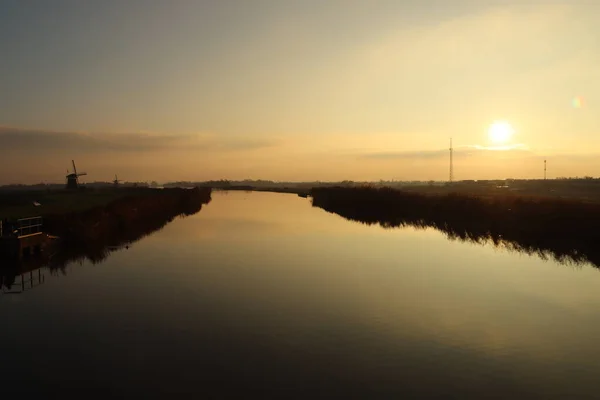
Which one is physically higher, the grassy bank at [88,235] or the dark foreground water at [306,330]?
the grassy bank at [88,235]

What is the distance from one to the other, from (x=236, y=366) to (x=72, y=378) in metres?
3.46

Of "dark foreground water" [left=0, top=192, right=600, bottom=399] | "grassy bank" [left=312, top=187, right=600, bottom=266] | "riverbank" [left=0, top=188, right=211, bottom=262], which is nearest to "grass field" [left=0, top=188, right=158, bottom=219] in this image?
"riverbank" [left=0, top=188, right=211, bottom=262]

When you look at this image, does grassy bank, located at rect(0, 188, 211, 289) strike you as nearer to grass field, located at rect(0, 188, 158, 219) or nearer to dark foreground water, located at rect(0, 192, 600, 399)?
dark foreground water, located at rect(0, 192, 600, 399)

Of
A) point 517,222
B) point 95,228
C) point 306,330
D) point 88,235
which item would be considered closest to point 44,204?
point 95,228

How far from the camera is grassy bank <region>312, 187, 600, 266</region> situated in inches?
1196

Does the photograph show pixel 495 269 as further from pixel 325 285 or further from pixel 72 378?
pixel 72 378

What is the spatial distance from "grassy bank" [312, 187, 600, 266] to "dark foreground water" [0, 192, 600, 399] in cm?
595

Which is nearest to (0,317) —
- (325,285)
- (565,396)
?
(325,285)

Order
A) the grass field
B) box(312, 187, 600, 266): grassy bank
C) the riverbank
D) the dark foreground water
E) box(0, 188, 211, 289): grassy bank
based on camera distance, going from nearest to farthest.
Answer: the dark foreground water, box(0, 188, 211, 289): grassy bank, box(312, 187, 600, 266): grassy bank, the riverbank, the grass field

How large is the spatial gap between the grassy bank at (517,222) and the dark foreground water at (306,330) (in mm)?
5951

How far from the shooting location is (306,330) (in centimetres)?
1362

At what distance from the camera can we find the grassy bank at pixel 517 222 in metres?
30.4

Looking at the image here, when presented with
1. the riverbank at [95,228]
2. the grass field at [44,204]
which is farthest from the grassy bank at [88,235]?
the grass field at [44,204]

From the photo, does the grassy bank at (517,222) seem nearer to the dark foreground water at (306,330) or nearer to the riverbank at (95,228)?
the dark foreground water at (306,330)
